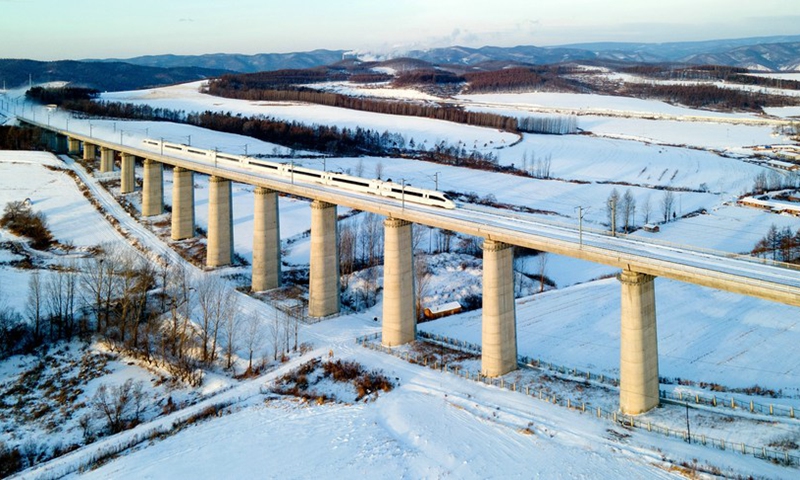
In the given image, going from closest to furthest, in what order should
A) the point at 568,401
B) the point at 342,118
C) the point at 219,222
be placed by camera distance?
the point at 568,401
the point at 219,222
the point at 342,118

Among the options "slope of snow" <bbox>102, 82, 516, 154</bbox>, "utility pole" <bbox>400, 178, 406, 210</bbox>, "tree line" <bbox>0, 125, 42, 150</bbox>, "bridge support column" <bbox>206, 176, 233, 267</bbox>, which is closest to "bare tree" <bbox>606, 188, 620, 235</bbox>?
"utility pole" <bbox>400, 178, 406, 210</bbox>

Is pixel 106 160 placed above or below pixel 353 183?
above

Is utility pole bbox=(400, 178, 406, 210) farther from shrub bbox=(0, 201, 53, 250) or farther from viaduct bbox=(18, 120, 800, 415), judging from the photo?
shrub bbox=(0, 201, 53, 250)

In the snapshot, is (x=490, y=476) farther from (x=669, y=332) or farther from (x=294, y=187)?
(x=294, y=187)

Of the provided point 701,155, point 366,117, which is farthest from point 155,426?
point 366,117

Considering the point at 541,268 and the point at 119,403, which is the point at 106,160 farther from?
the point at 119,403

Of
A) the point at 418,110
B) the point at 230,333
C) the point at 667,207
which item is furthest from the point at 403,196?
the point at 418,110
